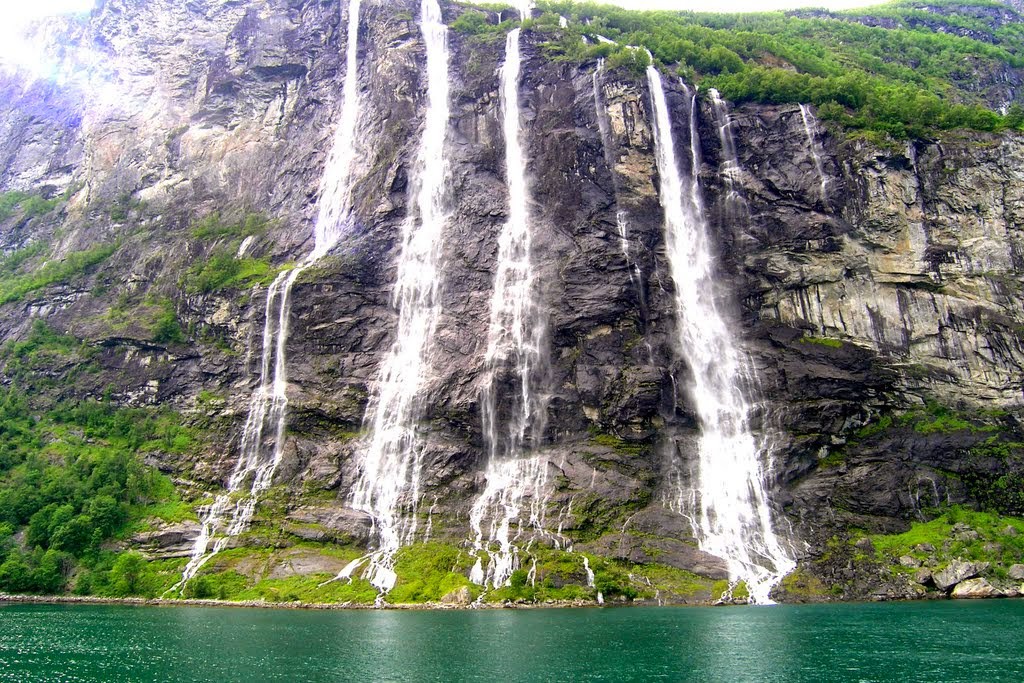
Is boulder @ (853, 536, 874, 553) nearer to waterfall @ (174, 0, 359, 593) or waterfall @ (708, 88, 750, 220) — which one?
waterfall @ (708, 88, 750, 220)

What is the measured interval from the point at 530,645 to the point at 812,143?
38.3m

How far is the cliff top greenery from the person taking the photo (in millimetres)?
48469

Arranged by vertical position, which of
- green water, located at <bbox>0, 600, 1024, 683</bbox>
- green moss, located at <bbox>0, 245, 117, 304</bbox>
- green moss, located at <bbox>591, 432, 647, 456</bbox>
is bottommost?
green water, located at <bbox>0, 600, 1024, 683</bbox>

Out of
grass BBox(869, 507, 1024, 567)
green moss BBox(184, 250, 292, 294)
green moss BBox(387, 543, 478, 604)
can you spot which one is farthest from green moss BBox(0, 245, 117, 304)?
grass BBox(869, 507, 1024, 567)

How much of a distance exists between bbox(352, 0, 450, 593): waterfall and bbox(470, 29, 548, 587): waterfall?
151 inches

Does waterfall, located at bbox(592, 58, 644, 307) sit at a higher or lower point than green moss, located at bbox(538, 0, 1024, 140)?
lower

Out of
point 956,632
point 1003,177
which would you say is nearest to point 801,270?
point 1003,177

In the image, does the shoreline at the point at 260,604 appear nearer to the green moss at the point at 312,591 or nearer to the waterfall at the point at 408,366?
the green moss at the point at 312,591

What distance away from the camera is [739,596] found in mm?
33188

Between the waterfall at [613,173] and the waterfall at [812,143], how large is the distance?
12.5 metres

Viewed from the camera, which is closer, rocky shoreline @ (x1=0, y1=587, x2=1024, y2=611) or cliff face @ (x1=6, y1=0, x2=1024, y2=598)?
rocky shoreline @ (x1=0, y1=587, x2=1024, y2=611)

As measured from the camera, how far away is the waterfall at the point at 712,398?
117 ft

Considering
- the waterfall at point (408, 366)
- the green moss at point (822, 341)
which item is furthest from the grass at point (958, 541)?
the waterfall at point (408, 366)

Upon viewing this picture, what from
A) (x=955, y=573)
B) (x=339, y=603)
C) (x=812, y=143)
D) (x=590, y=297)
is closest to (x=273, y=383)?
(x=339, y=603)
